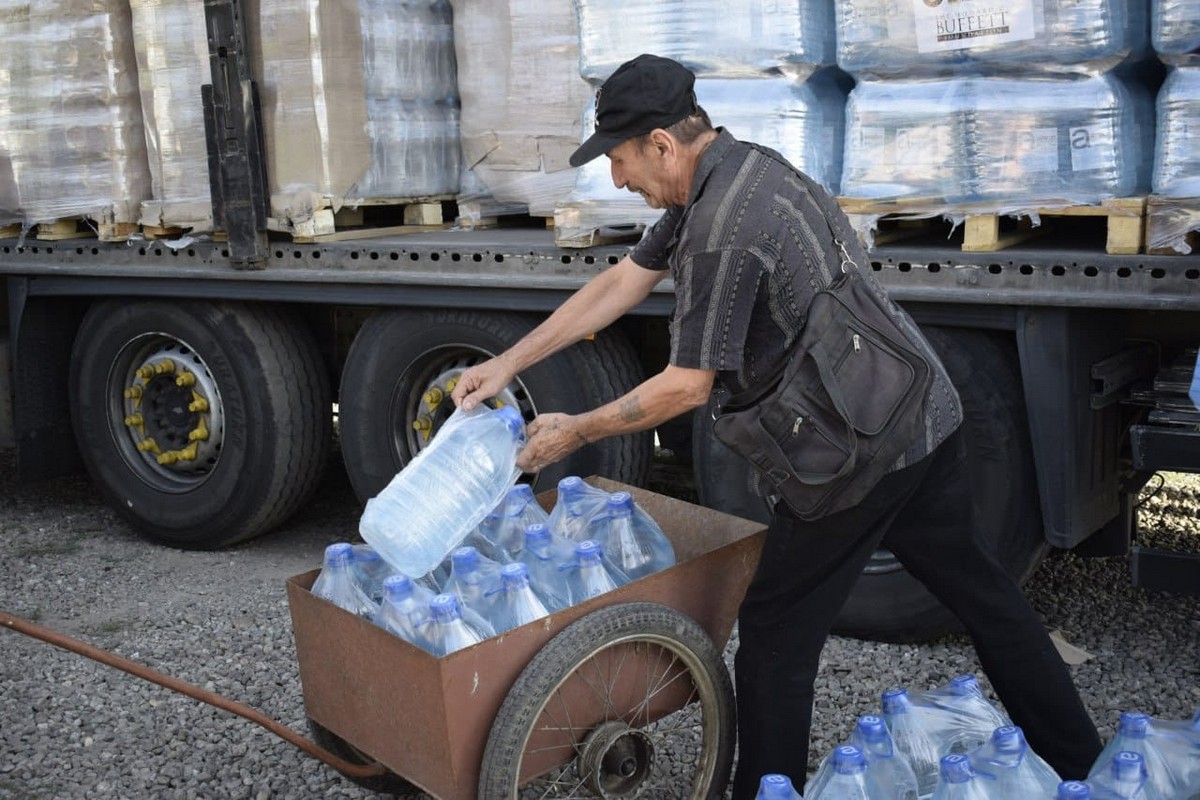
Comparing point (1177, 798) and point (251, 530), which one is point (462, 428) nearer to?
point (1177, 798)

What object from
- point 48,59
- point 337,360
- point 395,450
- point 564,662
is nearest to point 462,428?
point 564,662

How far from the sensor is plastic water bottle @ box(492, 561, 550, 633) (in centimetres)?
315

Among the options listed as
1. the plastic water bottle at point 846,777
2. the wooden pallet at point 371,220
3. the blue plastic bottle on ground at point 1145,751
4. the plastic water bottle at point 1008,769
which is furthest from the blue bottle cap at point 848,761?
the wooden pallet at point 371,220

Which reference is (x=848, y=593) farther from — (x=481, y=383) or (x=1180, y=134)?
(x=1180, y=134)

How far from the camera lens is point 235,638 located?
204 inches

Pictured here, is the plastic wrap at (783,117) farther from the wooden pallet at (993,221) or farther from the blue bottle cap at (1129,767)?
the blue bottle cap at (1129,767)

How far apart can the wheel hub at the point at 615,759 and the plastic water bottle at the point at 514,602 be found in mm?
312

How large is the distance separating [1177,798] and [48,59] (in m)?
5.20

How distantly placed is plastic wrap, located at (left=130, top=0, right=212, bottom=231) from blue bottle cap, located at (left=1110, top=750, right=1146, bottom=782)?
165 inches

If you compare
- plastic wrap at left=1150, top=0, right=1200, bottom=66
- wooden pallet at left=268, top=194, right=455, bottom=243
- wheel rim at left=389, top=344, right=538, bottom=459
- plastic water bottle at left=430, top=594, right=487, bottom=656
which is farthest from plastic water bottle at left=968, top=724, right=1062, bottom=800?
wooden pallet at left=268, top=194, right=455, bottom=243

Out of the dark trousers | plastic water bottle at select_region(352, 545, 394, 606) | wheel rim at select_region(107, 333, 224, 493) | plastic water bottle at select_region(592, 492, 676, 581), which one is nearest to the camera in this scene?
the dark trousers

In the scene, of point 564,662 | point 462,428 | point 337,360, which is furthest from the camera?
point 337,360

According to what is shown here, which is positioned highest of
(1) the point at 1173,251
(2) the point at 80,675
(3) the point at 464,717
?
(1) the point at 1173,251

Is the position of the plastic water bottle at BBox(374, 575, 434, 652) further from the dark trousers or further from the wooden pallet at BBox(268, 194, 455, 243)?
the wooden pallet at BBox(268, 194, 455, 243)
